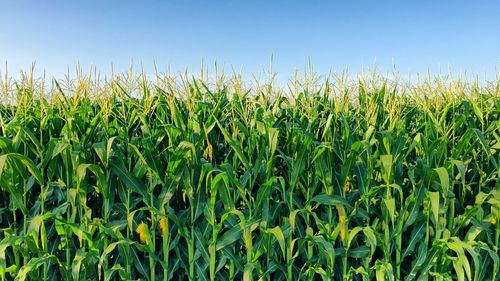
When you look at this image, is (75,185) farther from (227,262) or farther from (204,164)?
(227,262)

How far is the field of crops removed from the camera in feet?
9.87

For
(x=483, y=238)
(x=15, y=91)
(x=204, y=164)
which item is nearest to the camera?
(x=204, y=164)

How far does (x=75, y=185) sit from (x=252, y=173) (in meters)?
1.23

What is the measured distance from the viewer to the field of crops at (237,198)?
301 centimetres

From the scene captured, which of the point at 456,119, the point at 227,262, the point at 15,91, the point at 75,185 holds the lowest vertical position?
the point at 227,262

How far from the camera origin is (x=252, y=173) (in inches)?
119

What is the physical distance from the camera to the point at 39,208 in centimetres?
318

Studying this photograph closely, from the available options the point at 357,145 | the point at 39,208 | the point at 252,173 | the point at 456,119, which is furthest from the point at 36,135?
the point at 456,119

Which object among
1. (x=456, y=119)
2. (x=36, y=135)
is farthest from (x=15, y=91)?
(x=456, y=119)

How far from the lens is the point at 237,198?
3.05 m

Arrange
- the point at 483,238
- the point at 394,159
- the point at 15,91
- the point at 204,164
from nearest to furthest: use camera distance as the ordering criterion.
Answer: the point at 204,164 → the point at 394,159 → the point at 483,238 → the point at 15,91

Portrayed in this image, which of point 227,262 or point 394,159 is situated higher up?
point 394,159

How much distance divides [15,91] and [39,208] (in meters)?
1.10

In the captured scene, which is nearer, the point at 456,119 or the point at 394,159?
the point at 394,159
